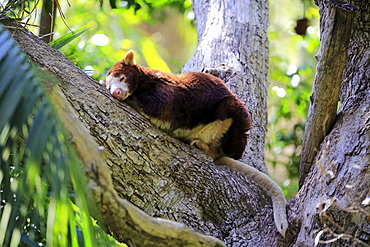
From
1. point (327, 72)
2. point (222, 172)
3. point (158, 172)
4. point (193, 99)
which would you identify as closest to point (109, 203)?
point (158, 172)

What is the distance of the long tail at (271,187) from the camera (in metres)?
2.63

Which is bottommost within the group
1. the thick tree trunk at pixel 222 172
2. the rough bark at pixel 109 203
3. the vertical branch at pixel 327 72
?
the rough bark at pixel 109 203

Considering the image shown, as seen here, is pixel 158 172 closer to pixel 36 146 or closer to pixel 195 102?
pixel 195 102

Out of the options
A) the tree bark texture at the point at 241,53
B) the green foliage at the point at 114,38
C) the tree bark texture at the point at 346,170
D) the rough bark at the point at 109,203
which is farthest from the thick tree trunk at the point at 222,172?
the green foliage at the point at 114,38

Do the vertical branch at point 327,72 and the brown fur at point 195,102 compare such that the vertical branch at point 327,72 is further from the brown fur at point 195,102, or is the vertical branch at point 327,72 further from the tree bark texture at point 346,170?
the brown fur at point 195,102

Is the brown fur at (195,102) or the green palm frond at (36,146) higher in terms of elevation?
the brown fur at (195,102)

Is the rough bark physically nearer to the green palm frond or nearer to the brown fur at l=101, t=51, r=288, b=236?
the green palm frond

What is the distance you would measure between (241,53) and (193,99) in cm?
110

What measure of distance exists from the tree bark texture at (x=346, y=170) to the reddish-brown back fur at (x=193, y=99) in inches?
33.6

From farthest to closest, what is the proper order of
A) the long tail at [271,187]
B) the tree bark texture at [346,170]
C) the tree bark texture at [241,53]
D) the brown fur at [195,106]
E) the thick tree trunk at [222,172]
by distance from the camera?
the tree bark texture at [241,53] < the brown fur at [195,106] < the long tail at [271,187] < the thick tree trunk at [222,172] < the tree bark texture at [346,170]

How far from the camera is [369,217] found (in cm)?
209

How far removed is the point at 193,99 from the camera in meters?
3.43

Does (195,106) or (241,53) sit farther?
(241,53)

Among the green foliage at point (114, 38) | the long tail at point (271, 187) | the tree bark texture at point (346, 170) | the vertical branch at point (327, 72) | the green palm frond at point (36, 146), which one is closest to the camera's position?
the green palm frond at point (36, 146)
